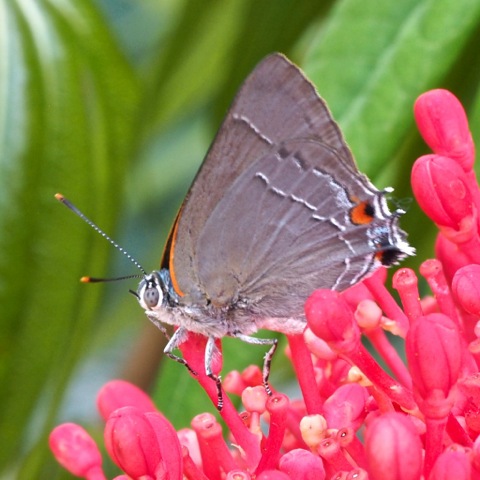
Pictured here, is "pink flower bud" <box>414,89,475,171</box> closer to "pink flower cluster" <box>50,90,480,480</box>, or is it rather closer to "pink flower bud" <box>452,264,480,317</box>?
"pink flower cluster" <box>50,90,480,480</box>

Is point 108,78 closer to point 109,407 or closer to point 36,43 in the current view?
point 36,43

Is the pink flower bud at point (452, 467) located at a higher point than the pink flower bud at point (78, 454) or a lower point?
higher

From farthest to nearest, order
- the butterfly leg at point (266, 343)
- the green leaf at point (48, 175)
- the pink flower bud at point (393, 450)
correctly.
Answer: the green leaf at point (48, 175) → the butterfly leg at point (266, 343) → the pink flower bud at point (393, 450)

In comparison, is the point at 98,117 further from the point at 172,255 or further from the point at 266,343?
the point at 266,343

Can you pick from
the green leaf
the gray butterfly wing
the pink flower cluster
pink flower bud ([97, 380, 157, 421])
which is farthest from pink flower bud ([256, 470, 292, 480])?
the green leaf

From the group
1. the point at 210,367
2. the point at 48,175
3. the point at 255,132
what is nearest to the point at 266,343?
the point at 210,367

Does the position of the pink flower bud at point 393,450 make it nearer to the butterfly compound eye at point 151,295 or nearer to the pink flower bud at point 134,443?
the pink flower bud at point 134,443

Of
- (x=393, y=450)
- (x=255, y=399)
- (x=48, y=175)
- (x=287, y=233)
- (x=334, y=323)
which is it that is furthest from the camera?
(x=48, y=175)

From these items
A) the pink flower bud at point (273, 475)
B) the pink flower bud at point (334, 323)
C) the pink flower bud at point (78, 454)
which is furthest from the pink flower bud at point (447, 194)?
the pink flower bud at point (78, 454)
